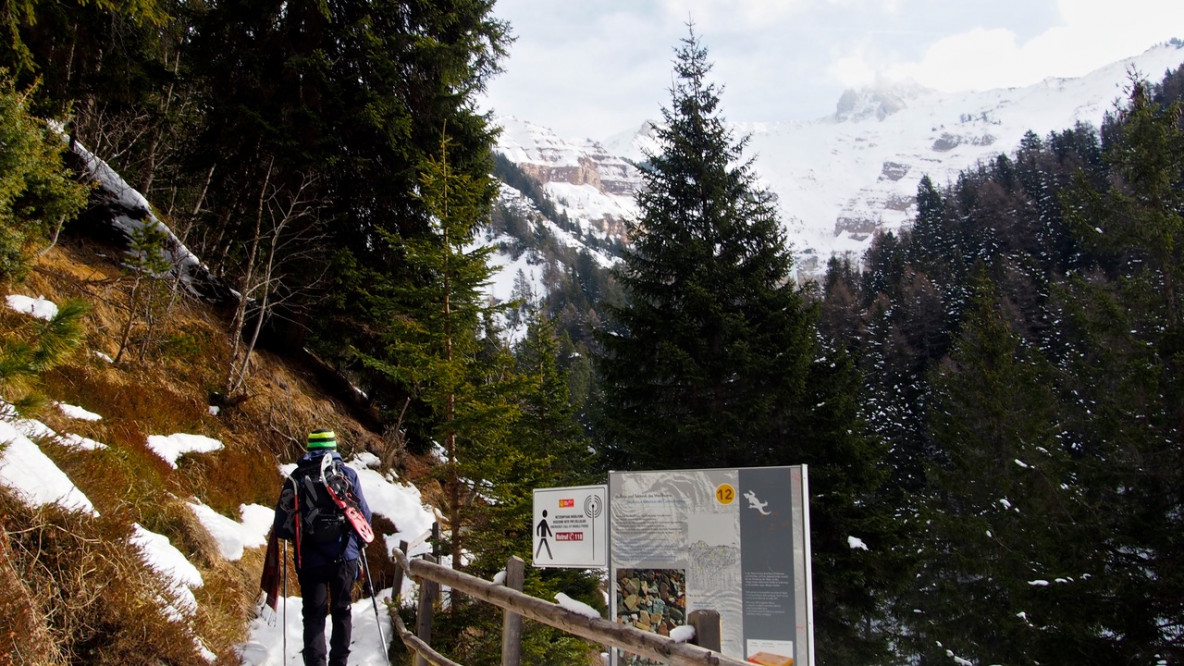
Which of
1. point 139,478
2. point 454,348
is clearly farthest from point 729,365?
point 139,478

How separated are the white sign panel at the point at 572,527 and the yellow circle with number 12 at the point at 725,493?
885mm

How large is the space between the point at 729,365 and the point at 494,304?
4703 mm

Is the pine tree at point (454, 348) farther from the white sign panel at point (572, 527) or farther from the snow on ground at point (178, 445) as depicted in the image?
the white sign panel at point (572, 527)

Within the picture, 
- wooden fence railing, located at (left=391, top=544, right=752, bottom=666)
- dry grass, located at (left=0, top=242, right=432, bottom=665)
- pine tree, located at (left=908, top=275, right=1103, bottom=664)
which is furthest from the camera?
pine tree, located at (left=908, top=275, right=1103, bottom=664)

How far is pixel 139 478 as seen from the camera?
6.38 meters

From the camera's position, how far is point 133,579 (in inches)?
184

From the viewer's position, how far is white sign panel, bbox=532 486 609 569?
5539 mm

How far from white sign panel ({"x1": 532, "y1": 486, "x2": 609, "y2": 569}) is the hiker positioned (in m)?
1.44

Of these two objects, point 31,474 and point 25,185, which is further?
point 25,185

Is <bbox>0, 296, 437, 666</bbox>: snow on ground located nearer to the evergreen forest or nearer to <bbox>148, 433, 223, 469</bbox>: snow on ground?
<bbox>148, 433, 223, 469</bbox>: snow on ground

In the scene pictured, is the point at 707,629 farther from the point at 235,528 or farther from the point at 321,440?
the point at 235,528

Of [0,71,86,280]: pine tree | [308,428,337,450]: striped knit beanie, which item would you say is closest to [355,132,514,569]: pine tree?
[308,428,337,450]: striped knit beanie

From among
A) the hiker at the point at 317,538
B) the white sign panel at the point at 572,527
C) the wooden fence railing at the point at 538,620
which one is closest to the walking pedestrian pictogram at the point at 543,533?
the white sign panel at the point at 572,527

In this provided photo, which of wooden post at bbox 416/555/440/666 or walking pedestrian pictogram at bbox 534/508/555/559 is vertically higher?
walking pedestrian pictogram at bbox 534/508/555/559
